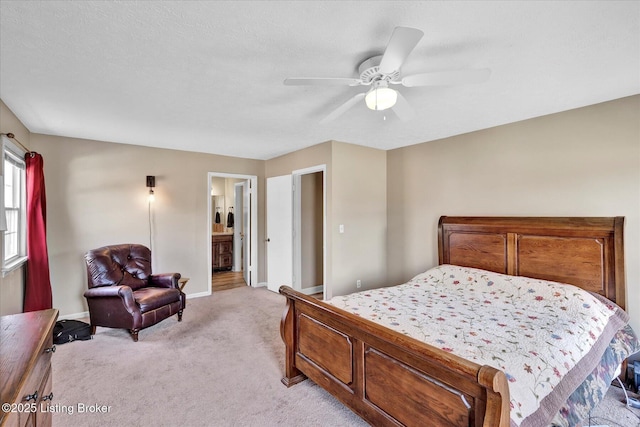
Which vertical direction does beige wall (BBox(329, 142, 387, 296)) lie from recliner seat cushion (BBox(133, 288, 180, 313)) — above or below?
above

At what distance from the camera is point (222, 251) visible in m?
6.89

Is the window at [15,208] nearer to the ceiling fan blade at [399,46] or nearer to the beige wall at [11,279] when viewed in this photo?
the beige wall at [11,279]

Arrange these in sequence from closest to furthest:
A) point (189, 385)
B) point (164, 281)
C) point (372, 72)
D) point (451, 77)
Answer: point (451, 77) → point (372, 72) → point (189, 385) → point (164, 281)

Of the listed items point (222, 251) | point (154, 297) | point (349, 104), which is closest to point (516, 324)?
point (349, 104)

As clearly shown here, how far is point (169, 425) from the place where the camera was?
6.46 feet

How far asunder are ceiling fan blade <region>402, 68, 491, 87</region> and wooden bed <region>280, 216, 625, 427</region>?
1.43 m

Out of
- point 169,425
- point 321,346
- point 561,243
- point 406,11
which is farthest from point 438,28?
point 169,425

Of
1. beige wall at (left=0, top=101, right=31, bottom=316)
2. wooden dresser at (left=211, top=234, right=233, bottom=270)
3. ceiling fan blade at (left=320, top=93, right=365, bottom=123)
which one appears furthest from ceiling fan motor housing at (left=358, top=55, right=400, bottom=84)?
wooden dresser at (left=211, top=234, right=233, bottom=270)

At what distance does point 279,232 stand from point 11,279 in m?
3.20

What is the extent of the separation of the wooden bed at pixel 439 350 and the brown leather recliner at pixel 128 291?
1732 millimetres

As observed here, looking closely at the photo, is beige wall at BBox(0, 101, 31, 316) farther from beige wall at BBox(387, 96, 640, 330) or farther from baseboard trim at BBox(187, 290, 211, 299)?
beige wall at BBox(387, 96, 640, 330)

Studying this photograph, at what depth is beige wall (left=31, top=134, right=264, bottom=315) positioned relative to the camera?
12.7 feet

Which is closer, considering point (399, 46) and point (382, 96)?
point (399, 46)

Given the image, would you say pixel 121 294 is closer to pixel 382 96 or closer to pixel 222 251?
pixel 382 96
